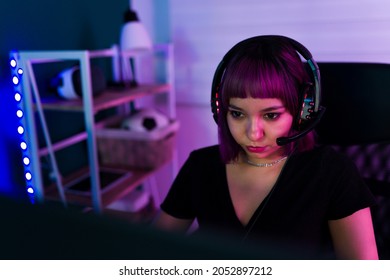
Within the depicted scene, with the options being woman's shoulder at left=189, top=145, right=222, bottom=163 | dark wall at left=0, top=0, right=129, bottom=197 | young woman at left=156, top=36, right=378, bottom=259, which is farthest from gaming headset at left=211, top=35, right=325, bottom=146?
dark wall at left=0, top=0, right=129, bottom=197

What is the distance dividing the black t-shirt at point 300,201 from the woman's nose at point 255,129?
162 millimetres

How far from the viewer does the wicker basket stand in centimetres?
182

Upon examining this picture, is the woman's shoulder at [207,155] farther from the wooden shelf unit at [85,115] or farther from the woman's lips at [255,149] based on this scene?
the wooden shelf unit at [85,115]

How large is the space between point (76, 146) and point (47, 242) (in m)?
1.79

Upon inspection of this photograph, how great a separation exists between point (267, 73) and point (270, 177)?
254 mm

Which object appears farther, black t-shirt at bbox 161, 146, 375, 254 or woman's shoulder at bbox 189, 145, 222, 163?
woman's shoulder at bbox 189, 145, 222, 163

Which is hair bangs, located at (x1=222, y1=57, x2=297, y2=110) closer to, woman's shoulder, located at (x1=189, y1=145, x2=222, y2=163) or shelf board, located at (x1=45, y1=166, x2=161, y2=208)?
woman's shoulder, located at (x1=189, y1=145, x2=222, y2=163)

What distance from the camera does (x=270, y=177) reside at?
0.90m

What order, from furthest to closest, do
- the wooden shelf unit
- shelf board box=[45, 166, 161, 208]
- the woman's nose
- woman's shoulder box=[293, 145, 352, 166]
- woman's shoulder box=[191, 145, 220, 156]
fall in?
shelf board box=[45, 166, 161, 208] → the wooden shelf unit → woman's shoulder box=[191, 145, 220, 156] → woman's shoulder box=[293, 145, 352, 166] → the woman's nose

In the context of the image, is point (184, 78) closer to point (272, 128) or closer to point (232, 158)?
point (232, 158)

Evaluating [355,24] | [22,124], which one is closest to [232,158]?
[22,124]

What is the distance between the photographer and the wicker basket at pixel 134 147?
1.82 metres

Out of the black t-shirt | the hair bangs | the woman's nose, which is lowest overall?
the black t-shirt

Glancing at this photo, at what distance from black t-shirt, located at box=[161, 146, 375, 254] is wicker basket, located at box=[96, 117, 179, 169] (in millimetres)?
930
